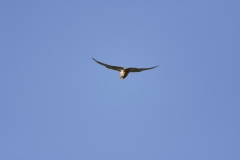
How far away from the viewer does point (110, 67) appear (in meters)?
51.2

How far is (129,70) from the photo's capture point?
170 ft

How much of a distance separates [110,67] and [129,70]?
282cm
